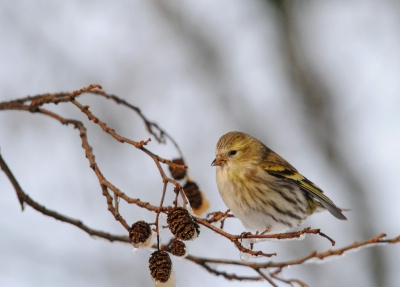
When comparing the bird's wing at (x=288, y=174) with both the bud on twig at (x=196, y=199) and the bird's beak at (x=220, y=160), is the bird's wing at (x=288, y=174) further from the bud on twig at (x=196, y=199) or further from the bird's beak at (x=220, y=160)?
the bud on twig at (x=196, y=199)

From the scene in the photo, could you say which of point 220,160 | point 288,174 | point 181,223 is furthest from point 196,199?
point 288,174

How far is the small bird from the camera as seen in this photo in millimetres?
2718

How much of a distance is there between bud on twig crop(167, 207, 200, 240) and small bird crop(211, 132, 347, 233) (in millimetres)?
1005

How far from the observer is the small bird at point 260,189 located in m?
2.72

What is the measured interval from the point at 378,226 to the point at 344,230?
0.55 metres

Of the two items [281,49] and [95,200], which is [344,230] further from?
[95,200]

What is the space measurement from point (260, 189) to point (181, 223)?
129 cm

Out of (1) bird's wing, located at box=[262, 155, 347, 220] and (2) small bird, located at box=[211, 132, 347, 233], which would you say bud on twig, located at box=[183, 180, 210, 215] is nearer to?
(2) small bird, located at box=[211, 132, 347, 233]

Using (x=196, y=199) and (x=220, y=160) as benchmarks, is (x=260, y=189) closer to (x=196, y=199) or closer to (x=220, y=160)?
(x=220, y=160)

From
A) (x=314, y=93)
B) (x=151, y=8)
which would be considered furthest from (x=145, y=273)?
(x=151, y=8)

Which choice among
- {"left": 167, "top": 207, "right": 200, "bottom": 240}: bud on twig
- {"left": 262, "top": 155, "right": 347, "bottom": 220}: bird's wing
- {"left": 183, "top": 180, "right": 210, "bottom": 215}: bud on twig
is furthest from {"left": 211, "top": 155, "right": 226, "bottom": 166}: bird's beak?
{"left": 167, "top": 207, "right": 200, "bottom": 240}: bud on twig

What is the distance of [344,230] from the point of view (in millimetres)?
7438

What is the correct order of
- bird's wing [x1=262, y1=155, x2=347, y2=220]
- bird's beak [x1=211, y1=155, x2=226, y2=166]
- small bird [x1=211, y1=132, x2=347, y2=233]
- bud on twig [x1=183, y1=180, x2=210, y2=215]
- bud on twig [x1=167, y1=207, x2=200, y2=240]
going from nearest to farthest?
bud on twig [x1=167, y1=207, x2=200, y2=240] → bud on twig [x1=183, y1=180, x2=210, y2=215] → small bird [x1=211, y1=132, x2=347, y2=233] → bird's beak [x1=211, y1=155, x2=226, y2=166] → bird's wing [x1=262, y1=155, x2=347, y2=220]

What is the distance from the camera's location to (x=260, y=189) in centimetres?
282
